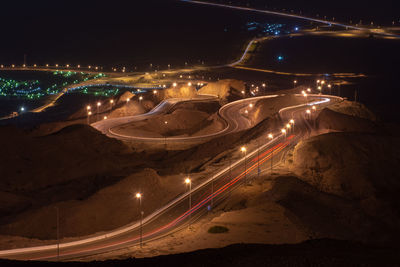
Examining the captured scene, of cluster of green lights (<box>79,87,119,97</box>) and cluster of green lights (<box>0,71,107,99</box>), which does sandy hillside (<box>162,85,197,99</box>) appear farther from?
cluster of green lights (<box>0,71,107,99</box>)

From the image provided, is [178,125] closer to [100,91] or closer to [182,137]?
[182,137]

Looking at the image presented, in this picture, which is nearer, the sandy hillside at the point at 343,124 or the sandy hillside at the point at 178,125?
the sandy hillside at the point at 343,124

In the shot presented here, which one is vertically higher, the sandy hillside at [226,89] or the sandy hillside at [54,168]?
the sandy hillside at [226,89]

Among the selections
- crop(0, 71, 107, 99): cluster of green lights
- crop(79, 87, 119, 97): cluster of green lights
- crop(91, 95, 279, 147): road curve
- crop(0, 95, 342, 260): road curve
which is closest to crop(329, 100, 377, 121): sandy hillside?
crop(91, 95, 279, 147): road curve

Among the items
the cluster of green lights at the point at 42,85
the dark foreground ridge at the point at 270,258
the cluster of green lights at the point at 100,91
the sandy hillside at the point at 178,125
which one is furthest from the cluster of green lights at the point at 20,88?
the dark foreground ridge at the point at 270,258

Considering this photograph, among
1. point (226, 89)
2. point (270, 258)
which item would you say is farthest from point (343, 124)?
point (226, 89)

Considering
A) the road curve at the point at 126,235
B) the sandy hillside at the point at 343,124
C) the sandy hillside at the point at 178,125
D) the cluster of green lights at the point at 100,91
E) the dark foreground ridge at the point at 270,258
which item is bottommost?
the road curve at the point at 126,235

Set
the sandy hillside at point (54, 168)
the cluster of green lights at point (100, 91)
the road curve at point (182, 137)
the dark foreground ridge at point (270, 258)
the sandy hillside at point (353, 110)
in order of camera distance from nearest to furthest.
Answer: the dark foreground ridge at point (270, 258) → the sandy hillside at point (54, 168) → the road curve at point (182, 137) → the sandy hillside at point (353, 110) → the cluster of green lights at point (100, 91)

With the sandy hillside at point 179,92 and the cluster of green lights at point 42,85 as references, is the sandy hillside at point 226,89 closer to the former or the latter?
the sandy hillside at point 179,92

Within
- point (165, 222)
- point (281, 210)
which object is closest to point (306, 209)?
point (281, 210)

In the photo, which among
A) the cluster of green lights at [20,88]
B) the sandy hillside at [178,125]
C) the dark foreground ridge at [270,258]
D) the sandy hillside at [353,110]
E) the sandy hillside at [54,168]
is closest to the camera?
the dark foreground ridge at [270,258]
